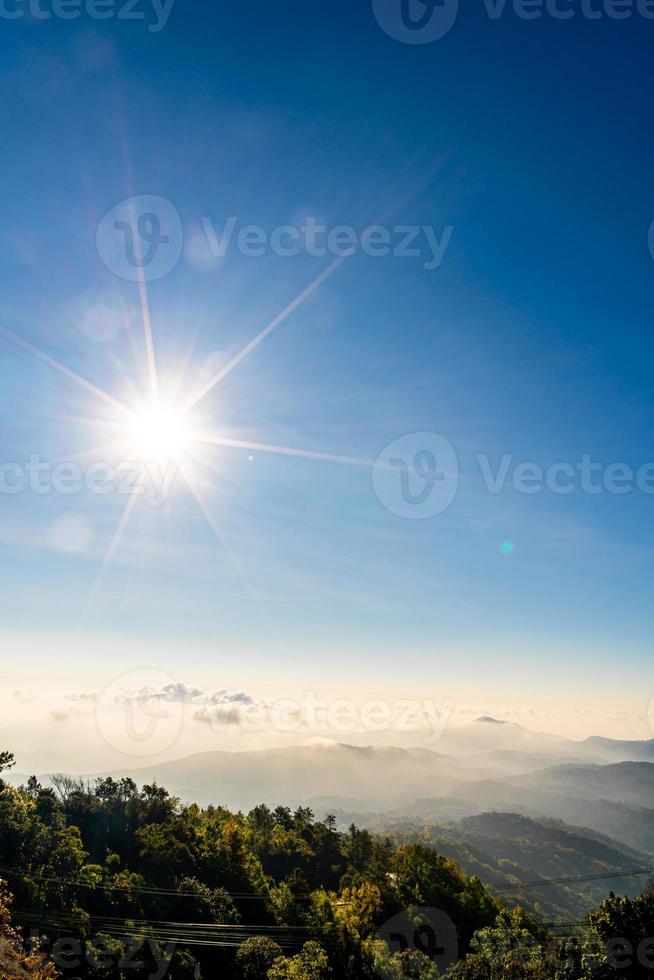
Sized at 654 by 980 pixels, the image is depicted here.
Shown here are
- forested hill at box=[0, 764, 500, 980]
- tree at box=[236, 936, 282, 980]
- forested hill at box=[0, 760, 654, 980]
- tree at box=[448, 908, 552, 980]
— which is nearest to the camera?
tree at box=[448, 908, 552, 980]

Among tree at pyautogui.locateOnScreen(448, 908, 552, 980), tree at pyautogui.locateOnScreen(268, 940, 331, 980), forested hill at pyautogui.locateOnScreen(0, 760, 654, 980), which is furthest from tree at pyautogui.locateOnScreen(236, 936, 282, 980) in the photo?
tree at pyautogui.locateOnScreen(448, 908, 552, 980)

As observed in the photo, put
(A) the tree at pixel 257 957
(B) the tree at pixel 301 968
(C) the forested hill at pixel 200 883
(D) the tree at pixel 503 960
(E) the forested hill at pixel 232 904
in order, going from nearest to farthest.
→ (D) the tree at pixel 503 960
(B) the tree at pixel 301 968
(E) the forested hill at pixel 232 904
(A) the tree at pixel 257 957
(C) the forested hill at pixel 200 883

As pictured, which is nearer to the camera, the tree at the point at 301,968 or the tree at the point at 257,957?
the tree at the point at 301,968

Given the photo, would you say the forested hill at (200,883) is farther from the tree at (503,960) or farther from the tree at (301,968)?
the tree at (503,960)

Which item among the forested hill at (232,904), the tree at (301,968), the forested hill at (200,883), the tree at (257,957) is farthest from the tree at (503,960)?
the tree at (257,957)

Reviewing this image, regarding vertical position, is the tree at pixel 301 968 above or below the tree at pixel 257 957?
above

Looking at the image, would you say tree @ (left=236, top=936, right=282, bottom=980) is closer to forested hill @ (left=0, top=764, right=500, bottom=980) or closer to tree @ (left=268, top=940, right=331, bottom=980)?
forested hill @ (left=0, top=764, right=500, bottom=980)

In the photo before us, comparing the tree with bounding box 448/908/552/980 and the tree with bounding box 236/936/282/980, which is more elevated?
the tree with bounding box 448/908/552/980

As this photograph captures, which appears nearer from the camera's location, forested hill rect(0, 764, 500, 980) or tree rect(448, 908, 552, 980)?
tree rect(448, 908, 552, 980)

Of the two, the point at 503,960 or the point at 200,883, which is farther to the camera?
the point at 200,883

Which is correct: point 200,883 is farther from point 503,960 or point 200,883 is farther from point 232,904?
point 503,960

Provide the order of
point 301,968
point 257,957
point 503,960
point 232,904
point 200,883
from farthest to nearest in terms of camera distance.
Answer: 1. point 200,883
2. point 232,904
3. point 257,957
4. point 503,960
5. point 301,968

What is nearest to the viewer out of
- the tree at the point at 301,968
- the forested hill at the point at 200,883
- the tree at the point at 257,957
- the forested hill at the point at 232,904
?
the tree at the point at 301,968

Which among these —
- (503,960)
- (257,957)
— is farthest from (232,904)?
(503,960)
